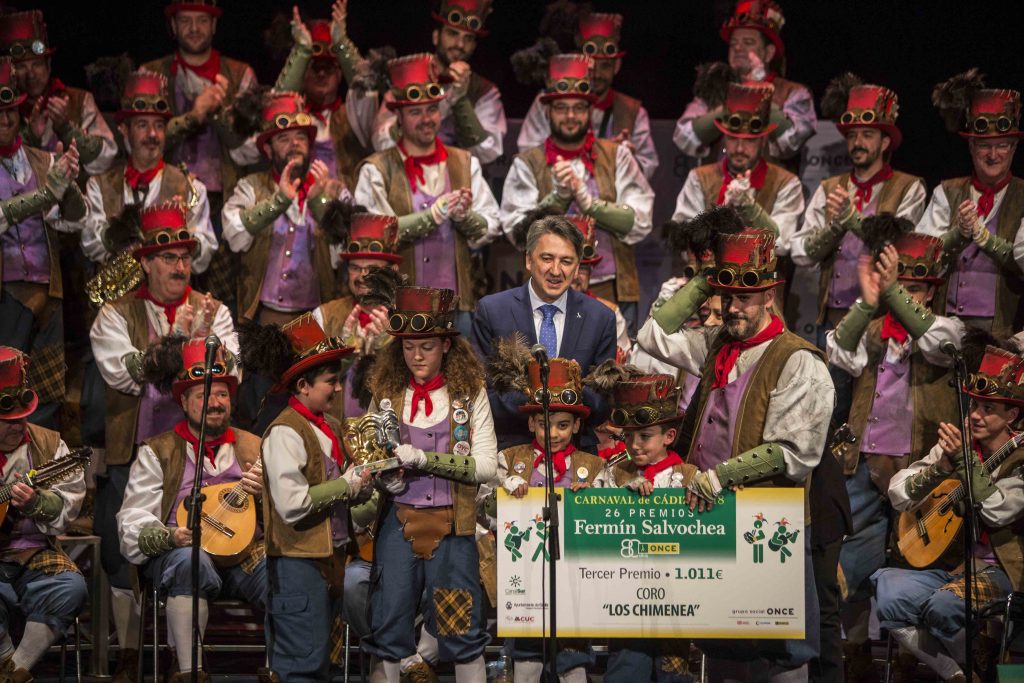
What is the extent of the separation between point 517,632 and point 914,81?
5.55 meters

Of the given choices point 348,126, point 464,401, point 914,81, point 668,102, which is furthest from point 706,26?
point 464,401

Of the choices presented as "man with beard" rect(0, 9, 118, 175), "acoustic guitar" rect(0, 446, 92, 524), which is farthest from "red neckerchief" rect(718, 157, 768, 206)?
"acoustic guitar" rect(0, 446, 92, 524)

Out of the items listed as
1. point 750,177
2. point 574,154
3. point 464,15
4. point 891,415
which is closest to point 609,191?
point 574,154

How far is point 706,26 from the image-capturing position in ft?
33.9

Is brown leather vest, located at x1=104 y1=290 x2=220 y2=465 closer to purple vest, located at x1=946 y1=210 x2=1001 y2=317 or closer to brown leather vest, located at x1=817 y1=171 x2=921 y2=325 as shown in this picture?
brown leather vest, located at x1=817 y1=171 x2=921 y2=325

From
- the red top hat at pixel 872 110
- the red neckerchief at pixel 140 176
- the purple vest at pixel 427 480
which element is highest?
the red top hat at pixel 872 110

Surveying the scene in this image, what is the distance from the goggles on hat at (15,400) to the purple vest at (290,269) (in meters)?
1.96

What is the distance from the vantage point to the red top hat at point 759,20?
9.66m

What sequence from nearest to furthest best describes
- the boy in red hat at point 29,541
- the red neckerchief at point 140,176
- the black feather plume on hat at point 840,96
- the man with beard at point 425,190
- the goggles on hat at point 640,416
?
the goggles on hat at point 640,416
the boy in red hat at point 29,541
the man with beard at point 425,190
the red neckerchief at point 140,176
the black feather plume on hat at point 840,96

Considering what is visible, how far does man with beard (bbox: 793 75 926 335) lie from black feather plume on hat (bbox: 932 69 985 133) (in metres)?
0.27

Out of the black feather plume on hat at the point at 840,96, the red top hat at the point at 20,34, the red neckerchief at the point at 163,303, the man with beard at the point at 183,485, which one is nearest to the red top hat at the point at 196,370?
the man with beard at the point at 183,485

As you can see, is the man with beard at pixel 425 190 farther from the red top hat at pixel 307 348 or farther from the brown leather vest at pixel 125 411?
the red top hat at pixel 307 348

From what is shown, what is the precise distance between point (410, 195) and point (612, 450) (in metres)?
2.44

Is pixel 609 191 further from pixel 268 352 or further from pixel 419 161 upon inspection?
pixel 268 352
